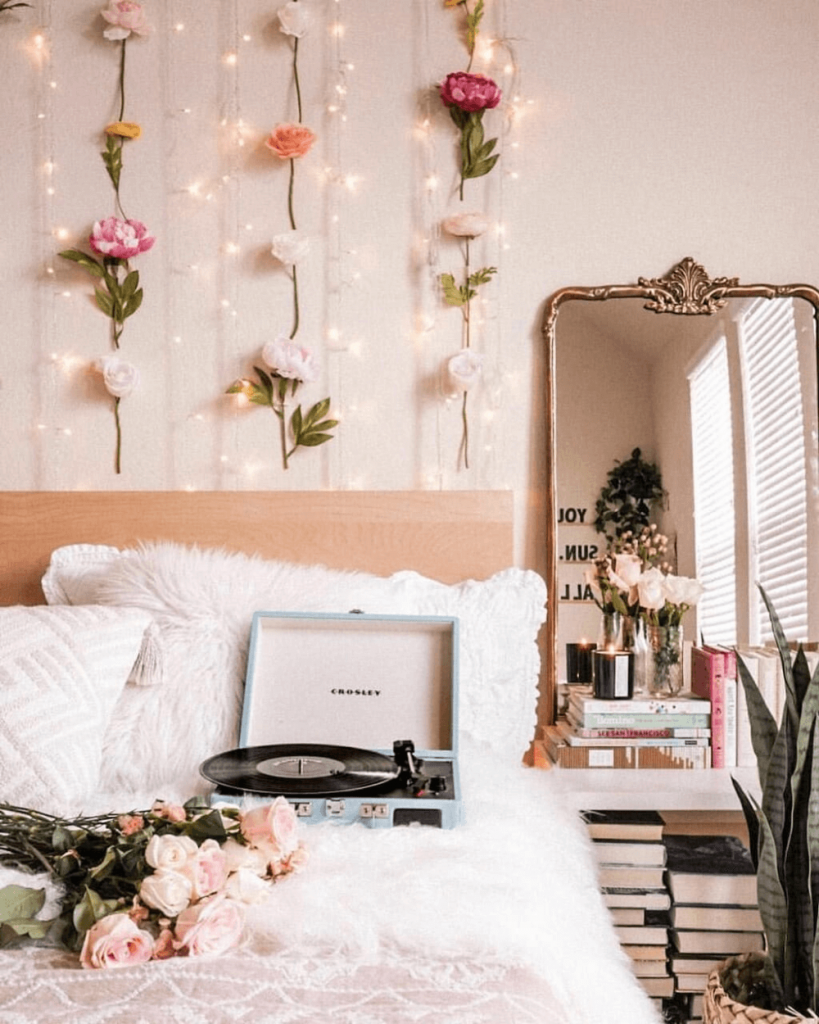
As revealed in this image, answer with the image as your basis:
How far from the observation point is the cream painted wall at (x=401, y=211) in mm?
2301

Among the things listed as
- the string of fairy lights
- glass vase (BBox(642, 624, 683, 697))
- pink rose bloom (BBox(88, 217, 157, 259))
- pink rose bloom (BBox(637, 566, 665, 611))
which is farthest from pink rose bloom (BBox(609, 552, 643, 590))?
pink rose bloom (BBox(88, 217, 157, 259))

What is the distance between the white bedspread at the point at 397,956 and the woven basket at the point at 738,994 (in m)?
0.25

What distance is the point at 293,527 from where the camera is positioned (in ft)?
7.47

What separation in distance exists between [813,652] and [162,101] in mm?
2031

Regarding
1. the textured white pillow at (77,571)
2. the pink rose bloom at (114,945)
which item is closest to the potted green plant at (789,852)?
the pink rose bloom at (114,945)

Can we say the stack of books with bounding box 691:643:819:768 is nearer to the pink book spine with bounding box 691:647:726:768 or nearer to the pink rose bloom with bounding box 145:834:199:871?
the pink book spine with bounding box 691:647:726:768

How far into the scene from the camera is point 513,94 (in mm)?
2305

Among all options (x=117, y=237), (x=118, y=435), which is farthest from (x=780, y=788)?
(x=117, y=237)

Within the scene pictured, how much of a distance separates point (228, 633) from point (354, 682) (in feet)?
0.87

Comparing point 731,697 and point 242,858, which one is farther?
point 731,697

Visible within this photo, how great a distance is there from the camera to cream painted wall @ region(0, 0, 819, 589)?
230 centimetres

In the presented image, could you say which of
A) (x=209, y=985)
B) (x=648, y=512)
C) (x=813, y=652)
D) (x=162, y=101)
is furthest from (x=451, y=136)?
(x=209, y=985)

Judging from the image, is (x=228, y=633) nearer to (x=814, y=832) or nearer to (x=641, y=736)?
(x=641, y=736)

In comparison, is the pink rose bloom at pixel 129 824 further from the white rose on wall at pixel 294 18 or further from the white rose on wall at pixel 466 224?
the white rose on wall at pixel 294 18
